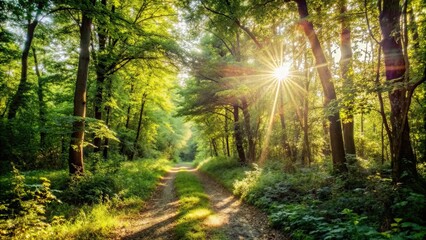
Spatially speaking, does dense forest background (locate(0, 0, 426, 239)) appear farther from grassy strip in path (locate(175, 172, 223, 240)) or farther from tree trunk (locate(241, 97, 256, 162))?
grassy strip in path (locate(175, 172, 223, 240))

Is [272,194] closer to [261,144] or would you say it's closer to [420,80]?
[420,80]

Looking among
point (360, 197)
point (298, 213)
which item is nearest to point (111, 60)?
point (298, 213)

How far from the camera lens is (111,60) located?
45.4ft

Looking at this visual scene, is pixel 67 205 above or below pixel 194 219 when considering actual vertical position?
above

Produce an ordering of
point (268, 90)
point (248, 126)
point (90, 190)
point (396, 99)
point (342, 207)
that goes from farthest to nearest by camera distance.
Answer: point (248, 126) < point (268, 90) < point (90, 190) < point (342, 207) < point (396, 99)

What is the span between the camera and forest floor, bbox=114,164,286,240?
671 cm

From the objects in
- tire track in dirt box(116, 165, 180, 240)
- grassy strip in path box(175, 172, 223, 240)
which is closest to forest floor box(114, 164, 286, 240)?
tire track in dirt box(116, 165, 180, 240)

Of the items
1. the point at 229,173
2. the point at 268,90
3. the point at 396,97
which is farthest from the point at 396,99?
the point at 229,173

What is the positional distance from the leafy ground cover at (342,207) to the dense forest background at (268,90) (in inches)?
1.6

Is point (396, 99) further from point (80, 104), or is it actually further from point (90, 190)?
point (80, 104)

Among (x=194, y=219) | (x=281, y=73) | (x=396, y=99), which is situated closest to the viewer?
(x=396, y=99)

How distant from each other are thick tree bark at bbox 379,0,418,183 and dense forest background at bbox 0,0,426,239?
0.09 feet

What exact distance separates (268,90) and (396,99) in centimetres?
1002

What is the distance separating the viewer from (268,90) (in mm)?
15977
